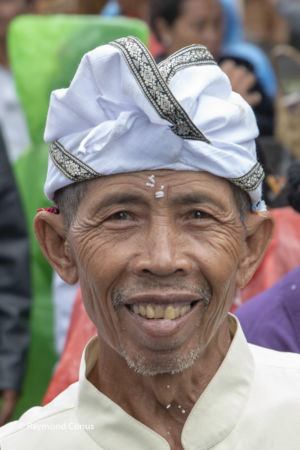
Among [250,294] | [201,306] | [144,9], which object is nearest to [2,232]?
[250,294]

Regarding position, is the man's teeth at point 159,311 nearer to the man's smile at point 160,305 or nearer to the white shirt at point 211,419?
the man's smile at point 160,305

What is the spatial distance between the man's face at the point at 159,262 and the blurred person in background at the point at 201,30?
3.90 metres

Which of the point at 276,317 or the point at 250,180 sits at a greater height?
the point at 250,180

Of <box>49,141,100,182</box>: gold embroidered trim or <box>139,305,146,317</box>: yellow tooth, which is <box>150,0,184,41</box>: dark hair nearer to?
<box>49,141,100,182</box>: gold embroidered trim

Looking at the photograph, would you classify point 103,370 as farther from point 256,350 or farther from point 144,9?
point 144,9

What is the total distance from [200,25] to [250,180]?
426cm

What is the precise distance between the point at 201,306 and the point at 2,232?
2.81m

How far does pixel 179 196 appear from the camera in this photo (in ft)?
8.23

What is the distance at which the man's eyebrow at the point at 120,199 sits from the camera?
8.28 ft

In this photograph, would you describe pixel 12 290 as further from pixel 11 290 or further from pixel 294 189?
pixel 294 189

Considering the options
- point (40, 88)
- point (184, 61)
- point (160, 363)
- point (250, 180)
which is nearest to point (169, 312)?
point (160, 363)

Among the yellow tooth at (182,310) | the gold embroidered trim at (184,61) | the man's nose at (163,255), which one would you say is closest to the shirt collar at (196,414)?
the yellow tooth at (182,310)

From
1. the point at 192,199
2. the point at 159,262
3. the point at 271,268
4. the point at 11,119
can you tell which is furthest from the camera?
the point at 11,119

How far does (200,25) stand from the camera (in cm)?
664
